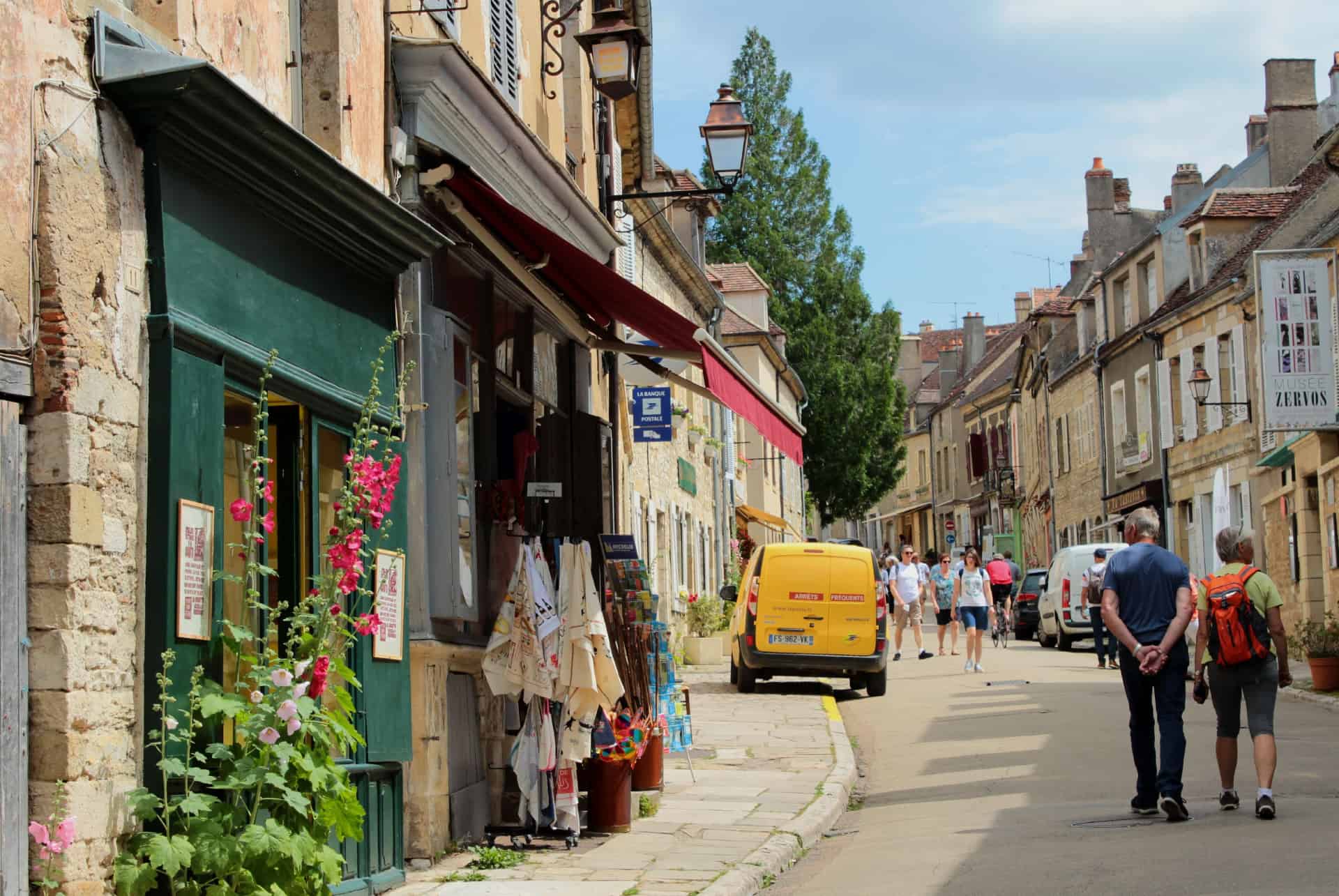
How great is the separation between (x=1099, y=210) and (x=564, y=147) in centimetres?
3887

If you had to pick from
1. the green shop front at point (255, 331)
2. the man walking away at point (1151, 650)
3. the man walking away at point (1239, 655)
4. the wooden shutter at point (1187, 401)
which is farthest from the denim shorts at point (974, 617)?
the green shop front at point (255, 331)

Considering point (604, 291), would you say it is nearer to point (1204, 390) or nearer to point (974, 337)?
point (1204, 390)

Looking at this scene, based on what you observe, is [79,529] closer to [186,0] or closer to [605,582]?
[186,0]

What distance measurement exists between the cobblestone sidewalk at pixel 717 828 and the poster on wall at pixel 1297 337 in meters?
11.4

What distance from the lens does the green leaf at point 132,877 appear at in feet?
19.1

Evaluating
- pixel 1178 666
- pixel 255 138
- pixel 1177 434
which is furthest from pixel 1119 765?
pixel 1177 434

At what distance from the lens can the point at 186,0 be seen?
22.6ft

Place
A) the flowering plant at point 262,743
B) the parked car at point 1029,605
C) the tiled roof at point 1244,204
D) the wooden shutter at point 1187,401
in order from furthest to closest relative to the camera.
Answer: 1. the parked car at point 1029,605
2. the wooden shutter at point 1187,401
3. the tiled roof at point 1244,204
4. the flowering plant at point 262,743

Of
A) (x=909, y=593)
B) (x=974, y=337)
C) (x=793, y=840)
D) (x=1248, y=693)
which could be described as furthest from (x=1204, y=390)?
(x=974, y=337)

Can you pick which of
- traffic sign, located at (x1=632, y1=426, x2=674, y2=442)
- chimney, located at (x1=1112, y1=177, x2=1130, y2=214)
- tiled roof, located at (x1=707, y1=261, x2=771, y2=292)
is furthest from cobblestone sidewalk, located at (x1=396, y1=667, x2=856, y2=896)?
chimney, located at (x1=1112, y1=177, x2=1130, y2=214)

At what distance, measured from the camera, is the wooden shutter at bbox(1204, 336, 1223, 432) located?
1426 inches

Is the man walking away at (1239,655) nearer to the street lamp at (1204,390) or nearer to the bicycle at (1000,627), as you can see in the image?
the street lamp at (1204,390)

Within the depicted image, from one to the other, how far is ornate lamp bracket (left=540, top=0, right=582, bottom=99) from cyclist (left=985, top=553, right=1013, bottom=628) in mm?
22641

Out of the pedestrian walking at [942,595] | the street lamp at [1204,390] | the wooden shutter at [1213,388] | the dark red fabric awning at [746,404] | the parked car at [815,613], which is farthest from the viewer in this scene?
the wooden shutter at [1213,388]
